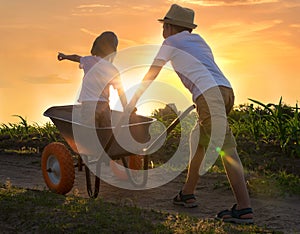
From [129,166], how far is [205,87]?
203 centimetres

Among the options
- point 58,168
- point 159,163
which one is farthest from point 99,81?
point 159,163

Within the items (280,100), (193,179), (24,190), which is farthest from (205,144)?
(280,100)

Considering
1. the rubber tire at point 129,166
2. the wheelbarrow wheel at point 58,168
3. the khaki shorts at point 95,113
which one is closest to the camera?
the khaki shorts at point 95,113

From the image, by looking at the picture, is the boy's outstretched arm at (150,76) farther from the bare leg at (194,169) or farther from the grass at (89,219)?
the grass at (89,219)

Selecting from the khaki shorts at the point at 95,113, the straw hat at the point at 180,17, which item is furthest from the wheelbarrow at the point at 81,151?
the straw hat at the point at 180,17

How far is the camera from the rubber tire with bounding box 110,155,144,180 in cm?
702

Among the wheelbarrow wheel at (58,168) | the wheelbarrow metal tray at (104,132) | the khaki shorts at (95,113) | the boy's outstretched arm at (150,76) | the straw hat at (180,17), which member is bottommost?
the wheelbarrow wheel at (58,168)

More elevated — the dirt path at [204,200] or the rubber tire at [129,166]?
the rubber tire at [129,166]

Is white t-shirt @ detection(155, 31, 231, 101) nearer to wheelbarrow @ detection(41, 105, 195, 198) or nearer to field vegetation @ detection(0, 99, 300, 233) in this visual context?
wheelbarrow @ detection(41, 105, 195, 198)

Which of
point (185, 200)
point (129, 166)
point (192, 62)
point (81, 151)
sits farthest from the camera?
point (129, 166)

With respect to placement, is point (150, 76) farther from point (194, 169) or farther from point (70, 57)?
point (70, 57)

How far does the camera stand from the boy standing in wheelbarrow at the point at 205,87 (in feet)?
17.5

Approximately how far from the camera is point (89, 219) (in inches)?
191

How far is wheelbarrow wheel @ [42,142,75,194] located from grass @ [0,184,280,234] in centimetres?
62
